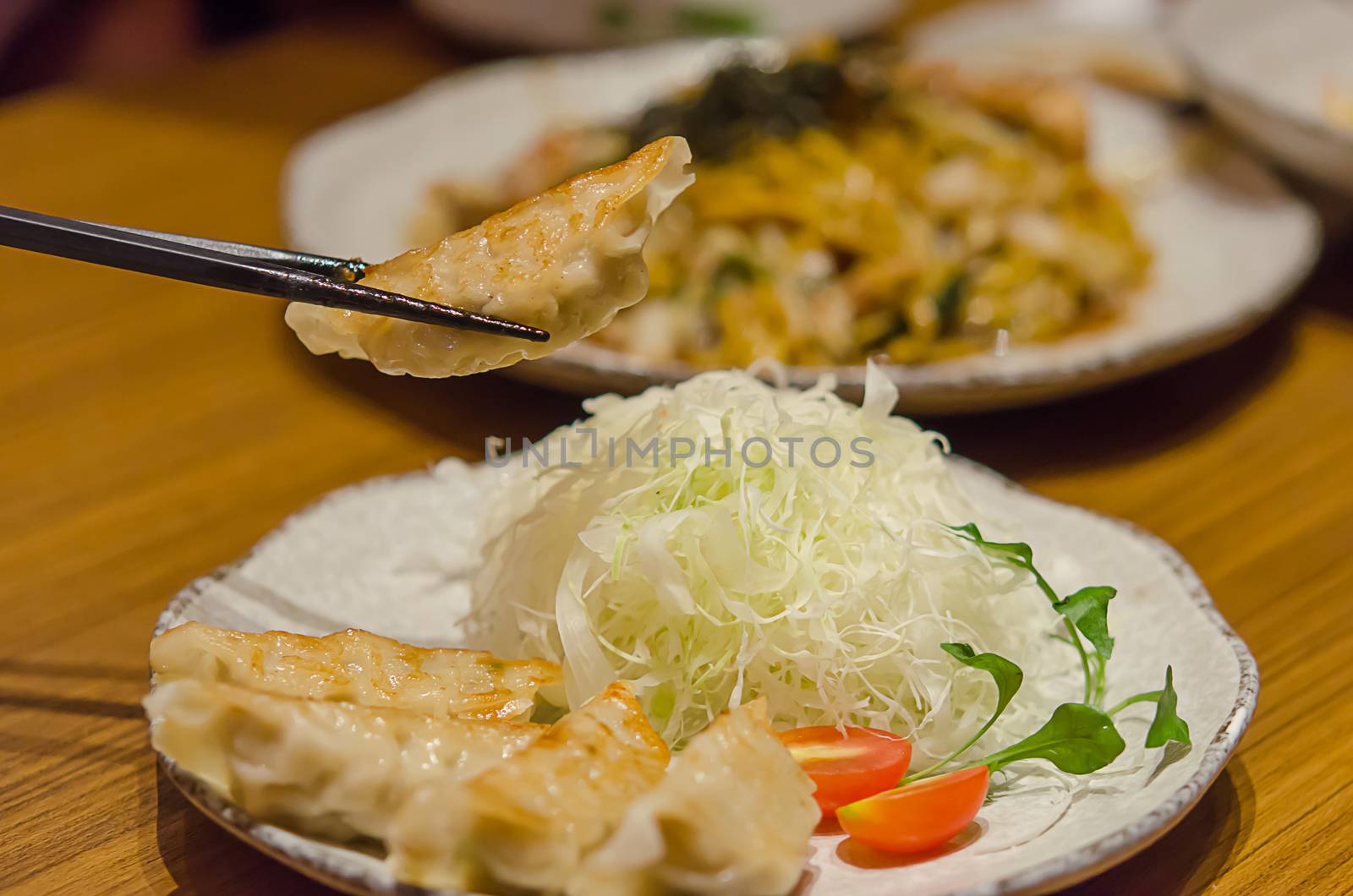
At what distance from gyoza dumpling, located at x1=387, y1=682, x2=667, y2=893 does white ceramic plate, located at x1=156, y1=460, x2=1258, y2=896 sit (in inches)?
2.4

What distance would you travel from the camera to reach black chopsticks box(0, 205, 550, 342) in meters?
1.63

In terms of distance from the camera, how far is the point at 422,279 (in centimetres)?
177

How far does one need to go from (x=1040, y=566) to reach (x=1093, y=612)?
0.25 m

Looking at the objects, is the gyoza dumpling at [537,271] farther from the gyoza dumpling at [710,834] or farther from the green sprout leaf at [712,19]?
the green sprout leaf at [712,19]

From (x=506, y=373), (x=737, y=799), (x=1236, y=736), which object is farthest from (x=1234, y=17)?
(x=737, y=799)

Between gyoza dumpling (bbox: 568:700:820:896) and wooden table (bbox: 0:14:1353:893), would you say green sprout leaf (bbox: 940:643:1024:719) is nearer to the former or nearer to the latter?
wooden table (bbox: 0:14:1353:893)

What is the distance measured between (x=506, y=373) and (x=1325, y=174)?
2.38 meters

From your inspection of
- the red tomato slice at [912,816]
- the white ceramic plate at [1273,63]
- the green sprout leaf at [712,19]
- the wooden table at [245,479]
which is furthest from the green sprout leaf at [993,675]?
the green sprout leaf at [712,19]

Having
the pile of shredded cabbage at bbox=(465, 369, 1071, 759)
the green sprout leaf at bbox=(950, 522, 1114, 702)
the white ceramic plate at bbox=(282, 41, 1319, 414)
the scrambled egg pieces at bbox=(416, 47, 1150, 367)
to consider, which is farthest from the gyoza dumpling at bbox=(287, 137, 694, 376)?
the scrambled egg pieces at bbox=(416, 47, 1150, 367)

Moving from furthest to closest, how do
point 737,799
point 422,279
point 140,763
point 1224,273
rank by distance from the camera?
1. point 1224,273
2. point 140,763
3. point 422,279
4. point 737,799

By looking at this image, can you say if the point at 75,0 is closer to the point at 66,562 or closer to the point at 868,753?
the point at 66,562

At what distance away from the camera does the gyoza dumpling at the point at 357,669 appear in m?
1.62

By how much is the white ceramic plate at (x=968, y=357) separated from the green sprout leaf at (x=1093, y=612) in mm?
931

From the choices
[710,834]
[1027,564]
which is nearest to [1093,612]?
[1027,564]
